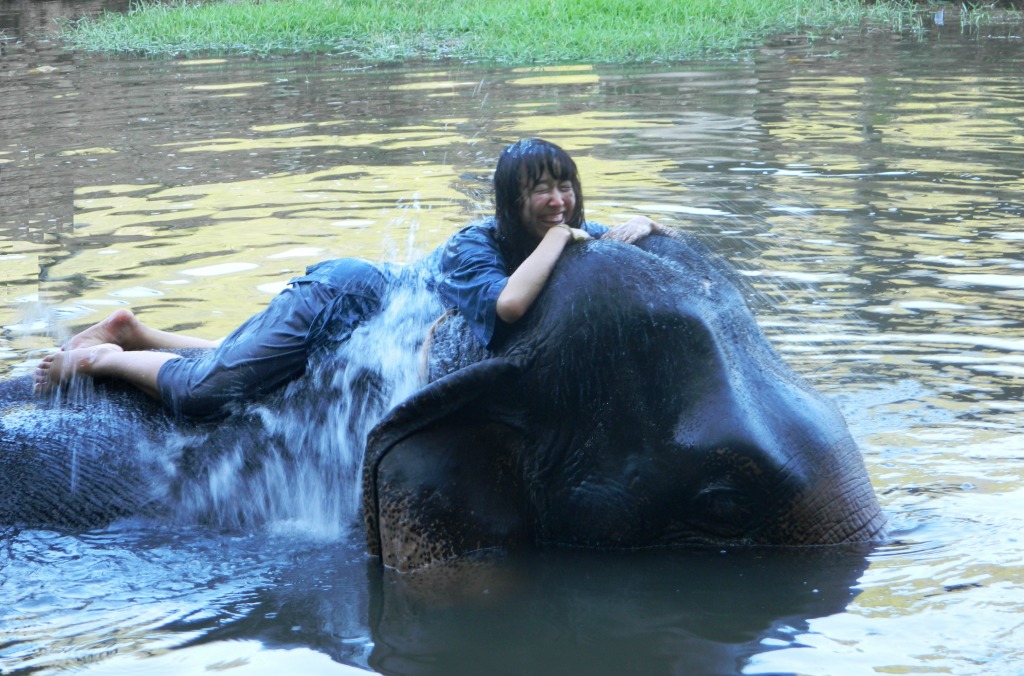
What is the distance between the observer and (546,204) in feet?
15.9

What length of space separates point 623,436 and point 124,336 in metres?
2.26

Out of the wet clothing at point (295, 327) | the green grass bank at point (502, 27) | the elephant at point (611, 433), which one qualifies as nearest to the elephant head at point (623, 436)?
the elephant at point (611, 433)

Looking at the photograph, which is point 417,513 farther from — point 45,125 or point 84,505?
point 45,125

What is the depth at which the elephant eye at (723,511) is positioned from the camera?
4.36 m

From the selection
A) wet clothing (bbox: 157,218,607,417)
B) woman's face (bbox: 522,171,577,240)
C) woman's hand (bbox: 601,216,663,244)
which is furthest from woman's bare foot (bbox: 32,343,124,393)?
woman's hand (bbox: 601,216,663,244)

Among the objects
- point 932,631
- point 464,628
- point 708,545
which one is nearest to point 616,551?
point 708,545

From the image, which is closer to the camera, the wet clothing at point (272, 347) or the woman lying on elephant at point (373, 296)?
the woman lying on elephant at point (373, 296)

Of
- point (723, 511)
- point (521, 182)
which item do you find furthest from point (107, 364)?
point (723, 511)

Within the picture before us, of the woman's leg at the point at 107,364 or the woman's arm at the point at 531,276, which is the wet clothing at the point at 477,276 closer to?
the woman's arm at the point at 531,276

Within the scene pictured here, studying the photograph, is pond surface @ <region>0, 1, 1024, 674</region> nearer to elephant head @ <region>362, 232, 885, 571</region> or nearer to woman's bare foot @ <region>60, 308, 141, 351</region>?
elephant head @ <region>362, 232, 885, 571</region>

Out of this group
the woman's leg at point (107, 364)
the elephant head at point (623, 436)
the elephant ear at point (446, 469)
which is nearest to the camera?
the elephant head at point (623, 436)

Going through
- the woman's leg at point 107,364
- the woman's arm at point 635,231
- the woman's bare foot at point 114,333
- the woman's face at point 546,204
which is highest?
the woman's face at point 546,204

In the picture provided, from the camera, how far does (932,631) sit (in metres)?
3.98

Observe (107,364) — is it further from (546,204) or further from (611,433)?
(611,433)
